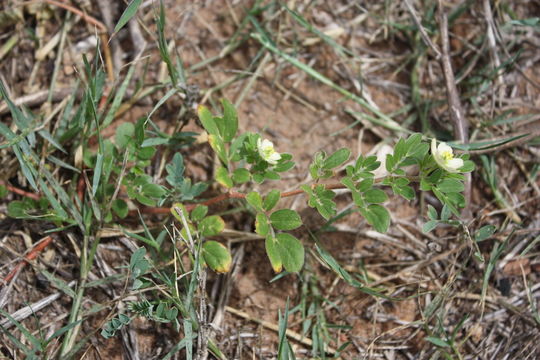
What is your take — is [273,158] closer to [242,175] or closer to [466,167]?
[242,175]

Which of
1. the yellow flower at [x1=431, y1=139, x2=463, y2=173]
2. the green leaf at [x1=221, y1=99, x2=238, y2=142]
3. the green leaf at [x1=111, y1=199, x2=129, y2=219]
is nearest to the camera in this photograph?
the yellow flower at [x1=431, y1=139, x2=463, y2=173]

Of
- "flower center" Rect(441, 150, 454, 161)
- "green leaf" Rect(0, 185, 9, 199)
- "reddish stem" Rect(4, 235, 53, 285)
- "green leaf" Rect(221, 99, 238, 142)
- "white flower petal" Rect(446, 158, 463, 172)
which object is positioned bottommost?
"reddish stem" Rect(4, 235, 53, 285)

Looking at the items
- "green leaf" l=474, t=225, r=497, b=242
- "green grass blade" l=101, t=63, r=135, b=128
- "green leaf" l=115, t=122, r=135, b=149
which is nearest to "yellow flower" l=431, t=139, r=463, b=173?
"green leaf" l=474, t=225, r=497, b=242

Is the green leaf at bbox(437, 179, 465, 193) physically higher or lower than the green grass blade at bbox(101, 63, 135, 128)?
lower

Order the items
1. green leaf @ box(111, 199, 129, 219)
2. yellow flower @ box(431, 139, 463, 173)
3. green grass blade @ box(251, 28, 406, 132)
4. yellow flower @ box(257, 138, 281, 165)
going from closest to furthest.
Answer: yellow flower @ box(431, 139, 463, 173) → yellow flower @ box(257, 138, 281, 165) → green leaf @ box(111, 199, 129, 219) → green grass blade @ box(251, 28, 406, 132)

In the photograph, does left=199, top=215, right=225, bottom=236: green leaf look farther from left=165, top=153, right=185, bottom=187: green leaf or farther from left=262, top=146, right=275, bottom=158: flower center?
left=262, top=146, right=275, bottom=158: flower center

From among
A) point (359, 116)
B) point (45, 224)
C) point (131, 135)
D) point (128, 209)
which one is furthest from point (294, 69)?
point (45, 224)

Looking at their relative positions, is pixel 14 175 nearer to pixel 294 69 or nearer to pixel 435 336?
pixel 294 69
